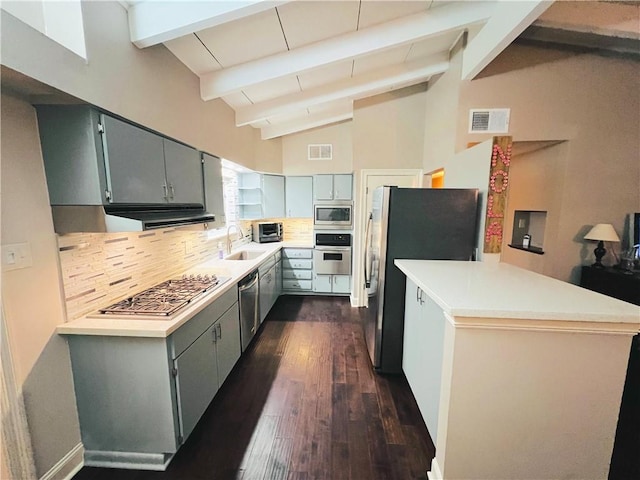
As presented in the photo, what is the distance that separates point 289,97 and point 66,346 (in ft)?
9.95

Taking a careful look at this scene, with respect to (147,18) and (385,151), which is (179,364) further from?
(385,151)

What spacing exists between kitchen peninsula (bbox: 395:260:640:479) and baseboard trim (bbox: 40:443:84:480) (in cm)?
206

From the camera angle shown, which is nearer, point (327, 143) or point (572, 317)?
point (572, 317)

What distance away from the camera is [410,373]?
204 centimetres

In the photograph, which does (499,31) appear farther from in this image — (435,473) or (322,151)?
(435,473)

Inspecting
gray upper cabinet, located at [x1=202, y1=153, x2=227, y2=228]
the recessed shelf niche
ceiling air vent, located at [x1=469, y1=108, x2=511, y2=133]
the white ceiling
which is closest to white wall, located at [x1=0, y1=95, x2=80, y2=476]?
the white ceiling

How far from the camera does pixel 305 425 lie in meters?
1.84

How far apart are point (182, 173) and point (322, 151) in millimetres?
3057

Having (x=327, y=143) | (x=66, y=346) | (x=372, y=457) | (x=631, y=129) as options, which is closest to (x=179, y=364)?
(x=66, y=346)

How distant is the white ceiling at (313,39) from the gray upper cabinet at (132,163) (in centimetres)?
62

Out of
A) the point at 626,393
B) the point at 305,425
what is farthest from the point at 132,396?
the point at 626,393

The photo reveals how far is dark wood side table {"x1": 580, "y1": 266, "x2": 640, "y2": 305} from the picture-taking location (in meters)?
2.40

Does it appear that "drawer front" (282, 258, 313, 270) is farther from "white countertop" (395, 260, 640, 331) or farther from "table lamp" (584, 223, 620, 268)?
"table lamp" (584, 223, 620, 268)

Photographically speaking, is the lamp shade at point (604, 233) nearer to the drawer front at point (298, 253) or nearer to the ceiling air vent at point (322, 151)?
A: the drawer front at point (298, 253)
